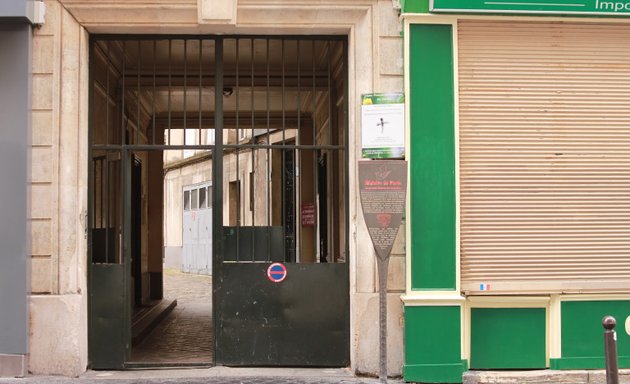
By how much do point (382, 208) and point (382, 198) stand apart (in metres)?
0.09

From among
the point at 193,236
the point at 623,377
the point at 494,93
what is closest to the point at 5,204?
the point at 494,93

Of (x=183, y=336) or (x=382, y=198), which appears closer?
(x=382, y=198)

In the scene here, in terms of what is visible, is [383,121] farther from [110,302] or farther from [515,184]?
[110,302]

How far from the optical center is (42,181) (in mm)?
7574

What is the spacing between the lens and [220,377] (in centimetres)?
769

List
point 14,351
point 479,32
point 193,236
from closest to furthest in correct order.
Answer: point 14,351 < point 479,32 < point 193,236

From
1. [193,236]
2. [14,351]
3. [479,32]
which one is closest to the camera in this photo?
[14,351]

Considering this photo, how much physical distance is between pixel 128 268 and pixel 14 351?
141 cm

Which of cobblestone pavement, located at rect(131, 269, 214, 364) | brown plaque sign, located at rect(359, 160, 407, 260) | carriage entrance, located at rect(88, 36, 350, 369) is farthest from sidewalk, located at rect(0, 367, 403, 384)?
brown plaque sign, located at rect(359, 160, 407, 260)

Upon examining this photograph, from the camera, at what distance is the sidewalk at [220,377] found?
295 inches

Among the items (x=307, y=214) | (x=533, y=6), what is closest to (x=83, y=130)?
(x=533, y=6)

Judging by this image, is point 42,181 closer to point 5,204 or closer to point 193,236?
point 5,204

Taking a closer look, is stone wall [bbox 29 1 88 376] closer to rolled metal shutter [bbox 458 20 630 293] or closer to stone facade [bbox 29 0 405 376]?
stone facade [bbox 29 0 405 376]

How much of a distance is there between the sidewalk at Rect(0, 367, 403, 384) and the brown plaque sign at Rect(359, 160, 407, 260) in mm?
1667
